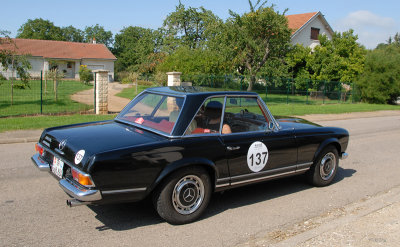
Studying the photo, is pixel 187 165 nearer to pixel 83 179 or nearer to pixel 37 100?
pixel 83 179

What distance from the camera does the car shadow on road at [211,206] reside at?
4.41 metres

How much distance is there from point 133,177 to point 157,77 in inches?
864

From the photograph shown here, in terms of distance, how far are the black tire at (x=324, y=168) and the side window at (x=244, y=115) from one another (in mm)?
1306

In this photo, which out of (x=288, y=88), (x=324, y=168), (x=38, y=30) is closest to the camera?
(x=324, y=168)

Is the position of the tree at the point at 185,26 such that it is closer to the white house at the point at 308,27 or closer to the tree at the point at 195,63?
the white house at the point at 308,27

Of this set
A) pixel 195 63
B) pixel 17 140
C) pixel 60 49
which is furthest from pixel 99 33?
pixel 17 140

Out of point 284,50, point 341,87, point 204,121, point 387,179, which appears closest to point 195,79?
point 284,50

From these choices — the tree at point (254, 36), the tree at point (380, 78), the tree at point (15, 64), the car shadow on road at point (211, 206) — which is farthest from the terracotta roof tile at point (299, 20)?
the car shadow on road at point (211, 206)

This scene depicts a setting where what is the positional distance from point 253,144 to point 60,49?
53291mm

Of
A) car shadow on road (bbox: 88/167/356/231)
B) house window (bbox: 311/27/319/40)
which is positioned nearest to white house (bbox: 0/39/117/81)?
house window (bbox: 311/27/319/40)

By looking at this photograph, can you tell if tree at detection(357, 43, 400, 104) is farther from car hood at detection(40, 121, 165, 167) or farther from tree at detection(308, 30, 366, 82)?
car hood at detection(40, 121, 165, 167)

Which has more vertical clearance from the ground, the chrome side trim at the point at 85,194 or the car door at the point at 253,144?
the car door at the point at 253,144

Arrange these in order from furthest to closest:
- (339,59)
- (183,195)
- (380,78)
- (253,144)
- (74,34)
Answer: (74,34), (339,59), (380,78), (253,144), (183,195)

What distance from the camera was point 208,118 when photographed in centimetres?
475
